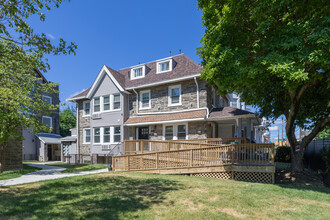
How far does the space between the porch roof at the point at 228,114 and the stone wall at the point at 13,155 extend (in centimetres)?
1340

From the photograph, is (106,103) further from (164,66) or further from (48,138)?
(48,138)

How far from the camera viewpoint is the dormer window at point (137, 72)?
695 inches

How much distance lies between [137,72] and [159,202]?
14.3m

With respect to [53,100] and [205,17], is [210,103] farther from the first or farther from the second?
[53,100]

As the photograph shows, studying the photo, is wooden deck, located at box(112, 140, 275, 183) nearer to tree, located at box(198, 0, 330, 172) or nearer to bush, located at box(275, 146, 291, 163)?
tree, located at box(198, 0, 330, 172)

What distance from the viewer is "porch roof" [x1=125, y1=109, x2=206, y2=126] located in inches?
520

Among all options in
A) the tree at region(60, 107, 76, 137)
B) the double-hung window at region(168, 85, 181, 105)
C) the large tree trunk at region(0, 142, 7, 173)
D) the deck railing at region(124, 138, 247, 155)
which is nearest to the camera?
the deck railing at region(124, 138, 247, 155)

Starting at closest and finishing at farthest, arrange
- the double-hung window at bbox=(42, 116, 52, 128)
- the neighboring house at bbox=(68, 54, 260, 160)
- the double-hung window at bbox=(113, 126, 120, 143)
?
the neighboring house at bbox=(68, 54, 260, 160), the double-hung window at bbox=(113, 126, 120, 143), the double-hung window at bbox=(42, 116, 52, 128)

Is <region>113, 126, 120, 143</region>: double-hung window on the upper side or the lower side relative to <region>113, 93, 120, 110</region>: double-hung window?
lower

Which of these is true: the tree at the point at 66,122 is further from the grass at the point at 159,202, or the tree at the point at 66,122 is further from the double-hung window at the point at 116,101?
the grass at the point at 159,202

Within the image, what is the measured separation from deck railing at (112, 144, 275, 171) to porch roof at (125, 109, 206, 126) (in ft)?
11.2

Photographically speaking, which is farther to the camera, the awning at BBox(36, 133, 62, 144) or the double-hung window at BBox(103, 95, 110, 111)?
the awning at BBox(36, 133, 62, 144)

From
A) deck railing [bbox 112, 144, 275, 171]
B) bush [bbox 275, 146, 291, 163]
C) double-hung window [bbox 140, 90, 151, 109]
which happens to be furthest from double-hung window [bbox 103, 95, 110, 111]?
bush [bbox 275, 146, 291, 163]

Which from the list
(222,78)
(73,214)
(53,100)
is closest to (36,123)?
(73,214)
